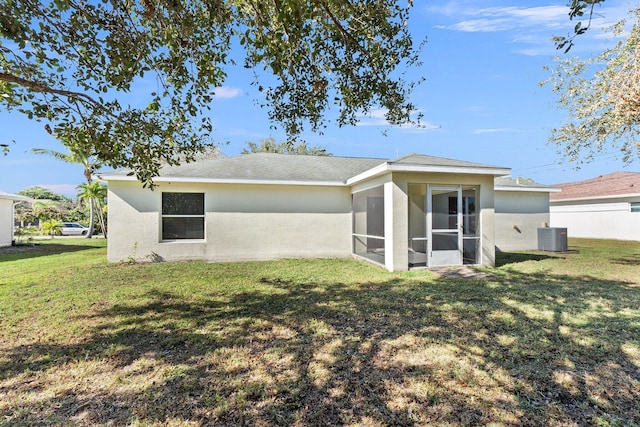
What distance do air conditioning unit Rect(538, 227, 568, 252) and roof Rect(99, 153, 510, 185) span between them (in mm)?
6232

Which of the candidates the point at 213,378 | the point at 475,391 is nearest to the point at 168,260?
the point at 213,378

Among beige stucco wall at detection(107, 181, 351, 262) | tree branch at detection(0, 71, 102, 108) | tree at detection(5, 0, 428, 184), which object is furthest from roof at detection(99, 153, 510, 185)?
tree branch at detection(0, 71, 102, 108)

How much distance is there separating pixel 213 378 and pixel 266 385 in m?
0.54

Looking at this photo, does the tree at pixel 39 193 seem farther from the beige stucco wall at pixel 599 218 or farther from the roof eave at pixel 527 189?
the beige stucco wall at pixel 599 218

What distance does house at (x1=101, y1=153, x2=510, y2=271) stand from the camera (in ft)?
28.7

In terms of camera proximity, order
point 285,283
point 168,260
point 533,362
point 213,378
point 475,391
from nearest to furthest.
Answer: point 475,391 → point 213,378 → point 533,362 → point 285,283 → point 168,260

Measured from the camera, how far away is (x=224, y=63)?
507 centimetres

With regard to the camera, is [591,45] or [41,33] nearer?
[41,33]

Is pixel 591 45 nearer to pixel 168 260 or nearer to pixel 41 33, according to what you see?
pixel 41 33

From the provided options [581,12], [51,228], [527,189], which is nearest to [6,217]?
[51,228]

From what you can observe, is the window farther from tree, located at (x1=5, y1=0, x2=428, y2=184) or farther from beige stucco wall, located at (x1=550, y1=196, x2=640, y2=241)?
beige stucco wall, located at (x1=550, y1=196, x2=640, y2=241)

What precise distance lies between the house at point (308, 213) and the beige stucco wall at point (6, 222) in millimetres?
10870

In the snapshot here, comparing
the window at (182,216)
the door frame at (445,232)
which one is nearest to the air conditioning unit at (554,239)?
the door frame at (445,232)

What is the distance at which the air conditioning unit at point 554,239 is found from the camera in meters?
12.8
